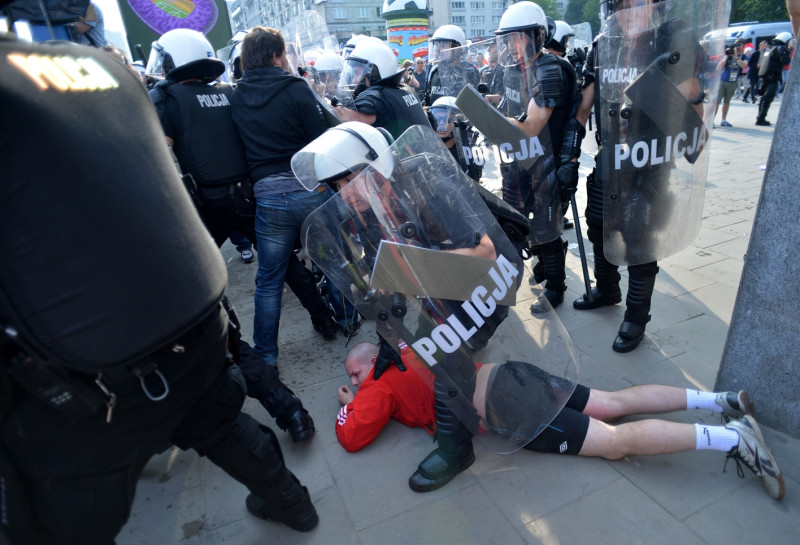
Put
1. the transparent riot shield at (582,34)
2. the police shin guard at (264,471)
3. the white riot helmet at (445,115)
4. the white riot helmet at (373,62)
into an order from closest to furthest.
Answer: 1. the police shin guard at (264,471)
2. the white riot helmet at (373,62)
3. the white riot helmet at (445,115)
4. the transparent riot shield at (582,34)

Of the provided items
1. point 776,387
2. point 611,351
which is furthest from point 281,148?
point 776,387

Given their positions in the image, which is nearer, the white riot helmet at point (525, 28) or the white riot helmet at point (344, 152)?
the white riot helmet at point (344, 152)

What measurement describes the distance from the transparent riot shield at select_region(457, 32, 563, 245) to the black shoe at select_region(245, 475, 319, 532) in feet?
7.37

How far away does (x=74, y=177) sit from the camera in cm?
96

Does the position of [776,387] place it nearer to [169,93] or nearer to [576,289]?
[576,289]

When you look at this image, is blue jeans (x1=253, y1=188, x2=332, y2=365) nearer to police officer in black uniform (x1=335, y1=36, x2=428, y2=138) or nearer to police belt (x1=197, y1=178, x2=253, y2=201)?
police belt (x1=197, y1=178, x2=253, y2=201)

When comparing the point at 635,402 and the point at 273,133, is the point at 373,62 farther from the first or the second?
the point at 635,402

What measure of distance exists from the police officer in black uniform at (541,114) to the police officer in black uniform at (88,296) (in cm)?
249

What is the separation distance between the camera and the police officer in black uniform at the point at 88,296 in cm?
94

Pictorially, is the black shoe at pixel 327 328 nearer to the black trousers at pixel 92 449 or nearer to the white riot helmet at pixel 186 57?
the white riot helmet at pixel 186 57

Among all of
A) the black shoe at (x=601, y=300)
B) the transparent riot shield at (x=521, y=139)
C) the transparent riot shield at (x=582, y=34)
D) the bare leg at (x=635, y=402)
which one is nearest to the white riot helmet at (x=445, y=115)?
the transparent riot shield at (x=521, y=139)

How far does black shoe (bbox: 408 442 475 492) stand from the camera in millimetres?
1996

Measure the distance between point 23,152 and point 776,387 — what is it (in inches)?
107

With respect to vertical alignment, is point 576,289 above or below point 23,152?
below
